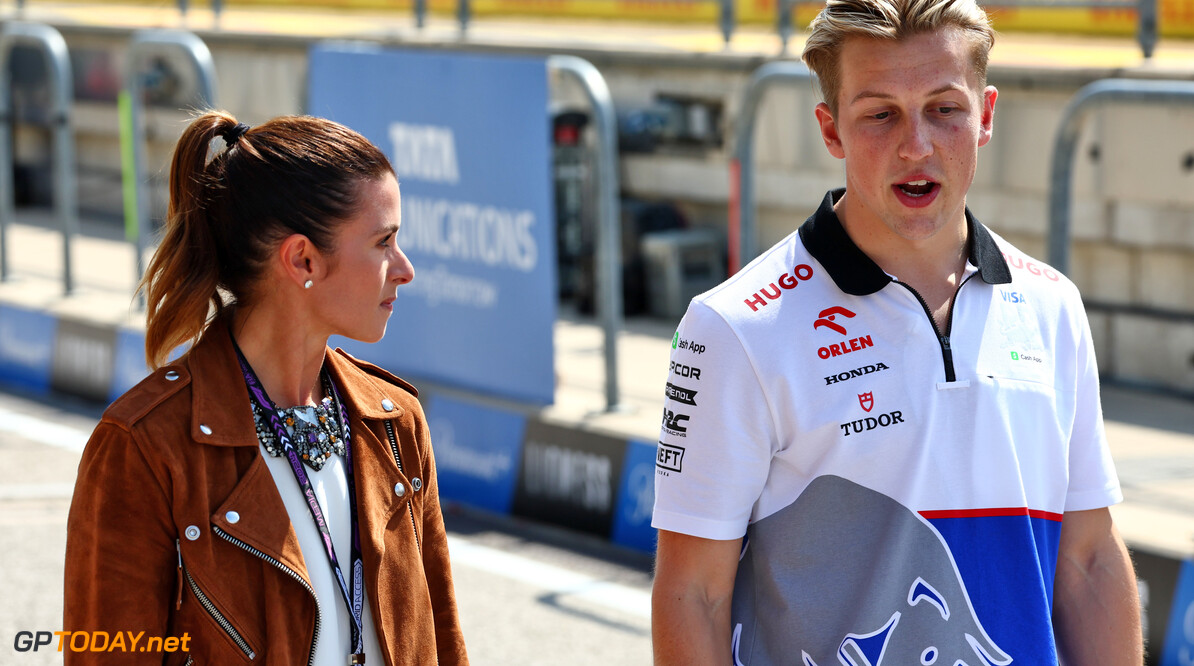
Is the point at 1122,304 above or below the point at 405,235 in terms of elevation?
below

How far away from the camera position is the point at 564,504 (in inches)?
247

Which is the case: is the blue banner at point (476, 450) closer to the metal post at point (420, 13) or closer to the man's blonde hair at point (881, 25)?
the man's blonde hair at point (881, 25)

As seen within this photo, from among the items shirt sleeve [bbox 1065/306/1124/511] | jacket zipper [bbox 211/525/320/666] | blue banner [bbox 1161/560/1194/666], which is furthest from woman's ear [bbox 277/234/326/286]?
blue banner [bbox 1161/560/1194/666]

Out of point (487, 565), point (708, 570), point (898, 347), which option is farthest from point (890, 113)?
point (487, 565)

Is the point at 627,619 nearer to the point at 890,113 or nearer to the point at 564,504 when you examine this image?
the point at 564,504

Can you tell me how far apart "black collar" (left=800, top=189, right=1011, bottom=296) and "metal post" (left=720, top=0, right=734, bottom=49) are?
7.66m

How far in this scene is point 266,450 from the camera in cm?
227

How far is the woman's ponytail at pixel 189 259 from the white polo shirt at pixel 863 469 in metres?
0.76

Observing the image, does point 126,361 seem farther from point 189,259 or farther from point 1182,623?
point 189,259

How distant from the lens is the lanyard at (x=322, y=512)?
227cm

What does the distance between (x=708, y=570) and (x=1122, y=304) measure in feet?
21.2

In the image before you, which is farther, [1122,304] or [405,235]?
[1122,304]

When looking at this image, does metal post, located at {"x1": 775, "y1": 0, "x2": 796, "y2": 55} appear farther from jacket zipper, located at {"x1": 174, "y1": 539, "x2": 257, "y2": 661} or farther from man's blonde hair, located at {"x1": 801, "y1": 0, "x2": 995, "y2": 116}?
jacket zipper, located at {"x1": 174, "y1": 539, "x2": 257, "y2": 661}

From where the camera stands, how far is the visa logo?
2260 millimetres
